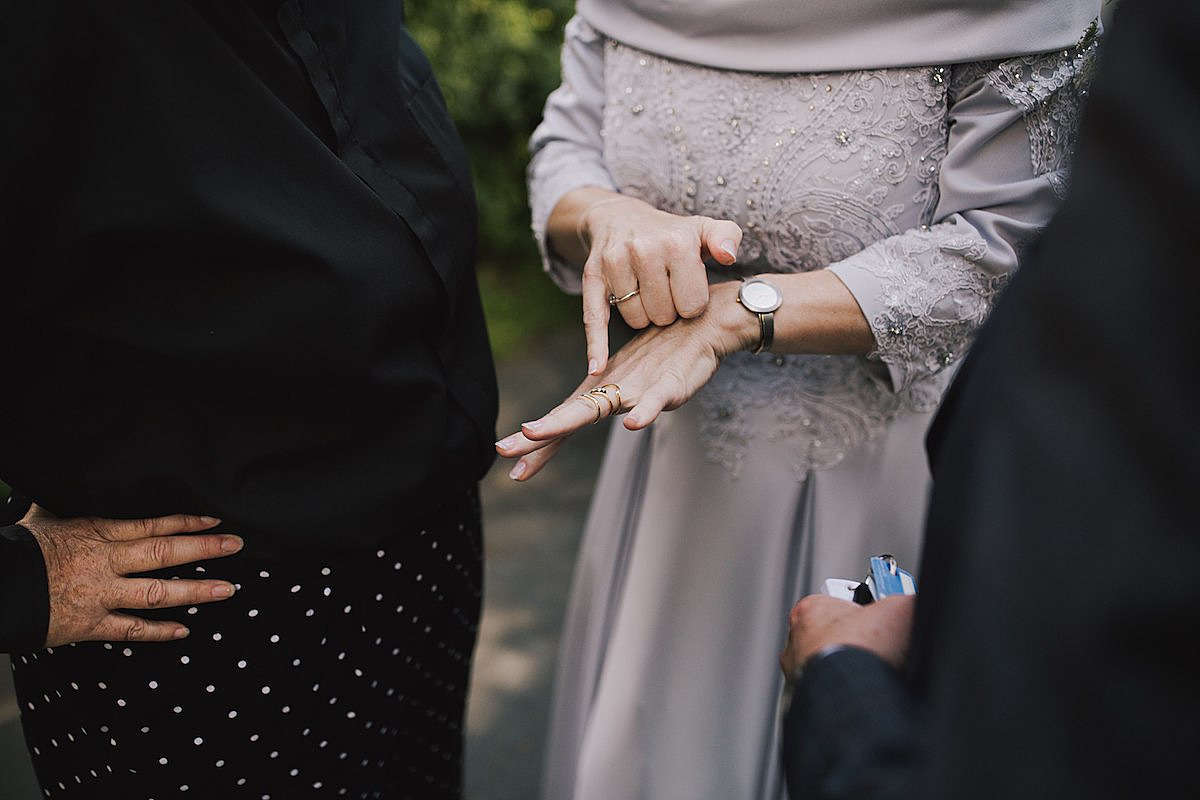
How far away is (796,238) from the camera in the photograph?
144 cm

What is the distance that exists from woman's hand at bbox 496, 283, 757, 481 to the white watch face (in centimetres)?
2

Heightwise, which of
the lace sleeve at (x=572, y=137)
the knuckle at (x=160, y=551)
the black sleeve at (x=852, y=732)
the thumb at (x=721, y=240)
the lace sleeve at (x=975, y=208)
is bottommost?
the black sleeve at (x=852, y=732)

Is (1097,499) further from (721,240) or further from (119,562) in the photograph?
(119,562)

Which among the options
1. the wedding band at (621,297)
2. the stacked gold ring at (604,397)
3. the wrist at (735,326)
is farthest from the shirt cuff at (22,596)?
the wrist at (735,326)

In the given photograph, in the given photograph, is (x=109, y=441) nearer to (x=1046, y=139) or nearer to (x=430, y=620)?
(x=430, y=620)

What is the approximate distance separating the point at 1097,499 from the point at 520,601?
2.91 m

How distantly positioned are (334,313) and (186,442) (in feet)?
0.80

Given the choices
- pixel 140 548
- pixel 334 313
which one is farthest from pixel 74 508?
pixel 334 313

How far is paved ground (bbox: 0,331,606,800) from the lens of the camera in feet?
8.70

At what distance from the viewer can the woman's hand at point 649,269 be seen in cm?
129

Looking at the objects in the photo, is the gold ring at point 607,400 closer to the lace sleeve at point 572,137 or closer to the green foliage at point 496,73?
the lace sleeve at point 572,137

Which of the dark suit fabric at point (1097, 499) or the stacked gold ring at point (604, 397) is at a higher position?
the stacked gold ring at point (604, 397)

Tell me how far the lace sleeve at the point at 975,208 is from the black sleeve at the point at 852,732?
0.69 m

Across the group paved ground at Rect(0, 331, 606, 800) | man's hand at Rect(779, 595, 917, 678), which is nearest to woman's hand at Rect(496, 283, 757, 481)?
man's hand at Rect(779, 595, 917, 678)
